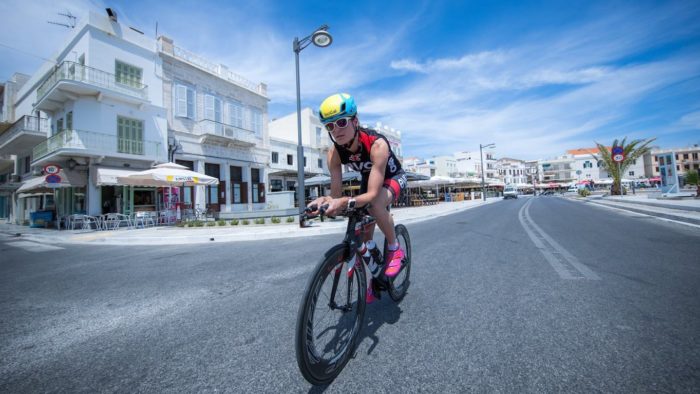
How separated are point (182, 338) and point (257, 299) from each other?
0.84 meters

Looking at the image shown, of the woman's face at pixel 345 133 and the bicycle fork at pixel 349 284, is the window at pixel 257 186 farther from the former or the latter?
the bicycle fork at pixel 349 284

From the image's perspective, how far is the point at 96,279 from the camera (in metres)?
4.26

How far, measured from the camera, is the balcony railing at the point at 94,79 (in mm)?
14469

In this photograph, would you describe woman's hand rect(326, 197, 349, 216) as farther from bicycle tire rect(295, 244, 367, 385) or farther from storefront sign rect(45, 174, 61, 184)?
storefront sign rect(45, 174, 61, 184)

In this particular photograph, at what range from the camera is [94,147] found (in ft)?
47.3

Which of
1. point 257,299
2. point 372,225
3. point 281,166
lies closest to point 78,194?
point 281,166

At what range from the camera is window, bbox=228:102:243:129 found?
21608 millimetres

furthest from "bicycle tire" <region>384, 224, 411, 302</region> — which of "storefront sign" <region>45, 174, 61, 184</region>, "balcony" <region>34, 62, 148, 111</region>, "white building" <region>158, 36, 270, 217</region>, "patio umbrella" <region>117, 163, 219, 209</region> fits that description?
"balcony" <region>34, 62, 148, 111</region>

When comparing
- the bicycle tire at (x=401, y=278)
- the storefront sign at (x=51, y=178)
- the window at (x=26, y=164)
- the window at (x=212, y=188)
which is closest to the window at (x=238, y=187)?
the window at (x=212, y=188)

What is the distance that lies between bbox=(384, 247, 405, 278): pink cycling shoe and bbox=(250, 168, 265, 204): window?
867 inches

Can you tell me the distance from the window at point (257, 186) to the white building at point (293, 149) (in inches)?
56.8

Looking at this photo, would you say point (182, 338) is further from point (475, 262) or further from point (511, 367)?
point (475, 262)

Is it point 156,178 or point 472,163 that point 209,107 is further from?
point 472,163

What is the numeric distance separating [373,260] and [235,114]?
22.8 m
